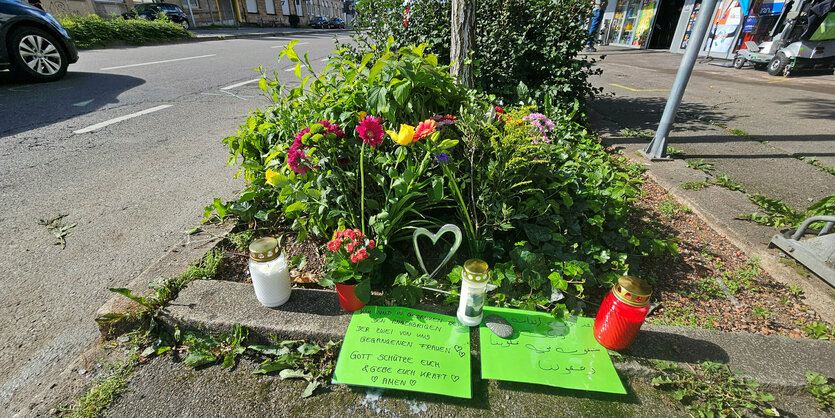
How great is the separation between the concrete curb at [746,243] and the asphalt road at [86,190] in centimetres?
325

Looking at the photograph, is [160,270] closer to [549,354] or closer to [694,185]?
[549,354]

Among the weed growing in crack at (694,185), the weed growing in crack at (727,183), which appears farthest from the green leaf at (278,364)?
the weed growing in crack at (727,183)

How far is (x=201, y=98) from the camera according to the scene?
18.0ft

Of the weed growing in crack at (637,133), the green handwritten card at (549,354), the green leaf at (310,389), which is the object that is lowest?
the green leaf at (310,389)

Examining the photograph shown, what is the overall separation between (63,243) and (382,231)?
196cm

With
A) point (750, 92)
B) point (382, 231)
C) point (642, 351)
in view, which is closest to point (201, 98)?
A: point (382, 231)

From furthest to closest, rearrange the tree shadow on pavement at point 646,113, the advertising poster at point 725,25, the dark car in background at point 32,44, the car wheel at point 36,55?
1. the advertising poster at point 725,25
2. the car wheel at point 36,55
3. the dark car in background at point 32,44
4. the tree shadow on pavement at point 646,113

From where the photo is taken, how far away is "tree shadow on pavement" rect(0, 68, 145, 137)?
4027 millimetres

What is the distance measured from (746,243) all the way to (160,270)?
3.17m

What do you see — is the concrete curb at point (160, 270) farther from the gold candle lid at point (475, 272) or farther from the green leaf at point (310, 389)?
the gold candle lid at point (475, 272)

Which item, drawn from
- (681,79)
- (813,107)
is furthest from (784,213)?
(813,107)

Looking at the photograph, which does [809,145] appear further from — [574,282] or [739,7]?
[739,7]

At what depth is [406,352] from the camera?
4.36 feet

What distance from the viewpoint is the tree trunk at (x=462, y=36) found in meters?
2.82
